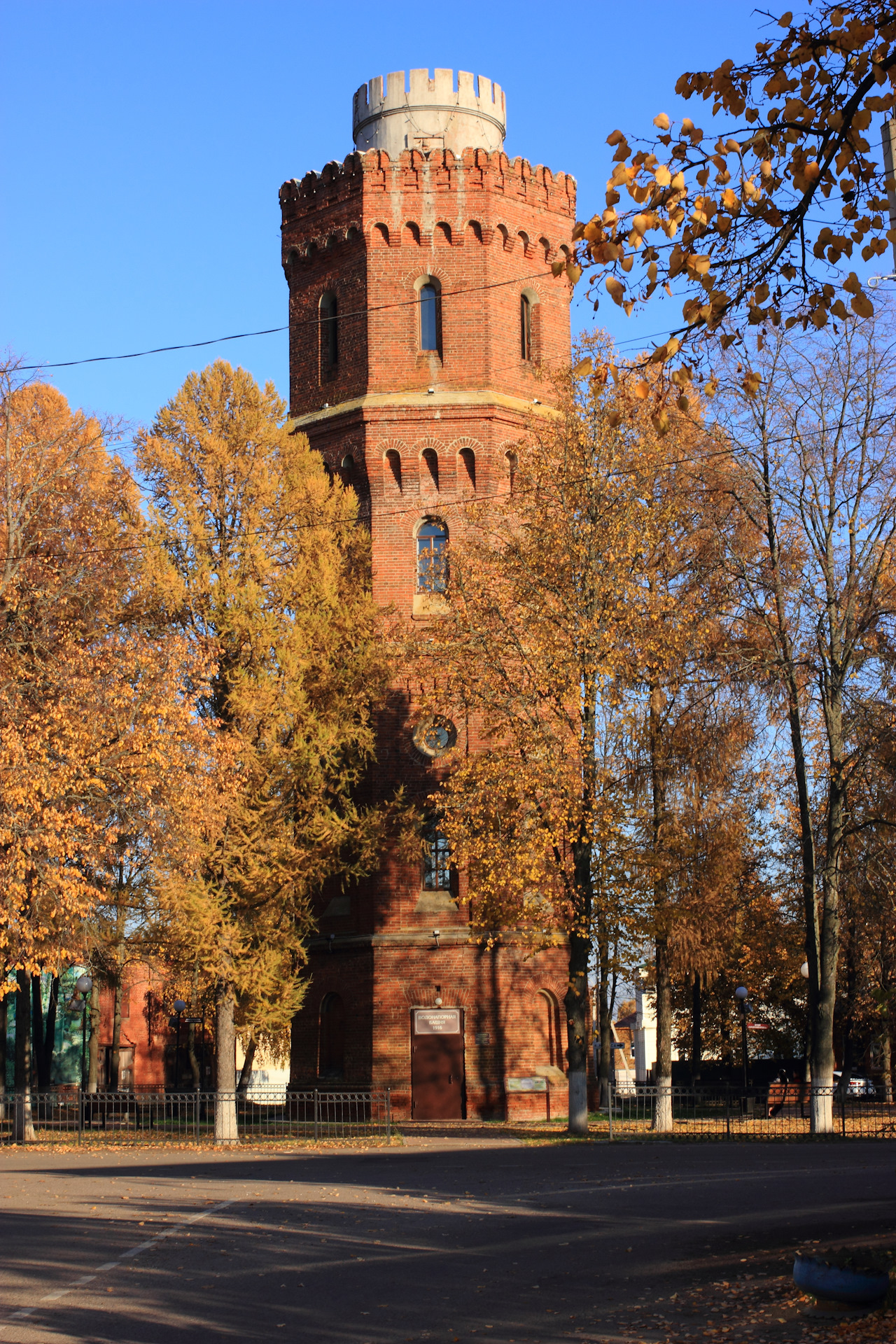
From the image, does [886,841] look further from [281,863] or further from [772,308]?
[772,308]

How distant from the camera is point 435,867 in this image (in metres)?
31.2

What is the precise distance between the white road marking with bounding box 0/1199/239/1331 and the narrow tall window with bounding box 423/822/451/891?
15498 mm

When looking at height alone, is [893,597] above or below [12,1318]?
above

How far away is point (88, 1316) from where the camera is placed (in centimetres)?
903

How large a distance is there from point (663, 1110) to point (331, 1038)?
26.3 ft

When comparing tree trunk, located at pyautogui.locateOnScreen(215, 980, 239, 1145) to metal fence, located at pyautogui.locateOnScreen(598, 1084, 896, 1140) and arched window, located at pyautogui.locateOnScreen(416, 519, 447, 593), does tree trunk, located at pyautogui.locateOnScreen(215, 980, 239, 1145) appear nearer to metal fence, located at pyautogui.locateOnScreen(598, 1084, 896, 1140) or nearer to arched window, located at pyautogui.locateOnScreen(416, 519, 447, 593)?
metal fence, located at pyautogui.locateOnScreen(598, 1084, 896, 1140)

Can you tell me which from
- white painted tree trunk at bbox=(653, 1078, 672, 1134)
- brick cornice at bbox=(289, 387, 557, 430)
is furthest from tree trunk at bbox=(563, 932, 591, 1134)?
brick cornice at bbox=(289, 387, 557, 430)

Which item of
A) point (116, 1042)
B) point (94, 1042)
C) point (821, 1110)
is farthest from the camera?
point (94, 1042)

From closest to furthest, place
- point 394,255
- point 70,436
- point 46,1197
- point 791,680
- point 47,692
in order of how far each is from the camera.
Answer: point 46,1197 → point 47,692 → point 791,680 → point 70,436 → point 394,255

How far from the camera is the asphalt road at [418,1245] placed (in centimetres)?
882

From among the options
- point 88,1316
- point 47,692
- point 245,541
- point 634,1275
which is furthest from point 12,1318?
point 245,541

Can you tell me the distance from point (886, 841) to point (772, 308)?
21.3 m

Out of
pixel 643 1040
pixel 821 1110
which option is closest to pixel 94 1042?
pixel 821 1110

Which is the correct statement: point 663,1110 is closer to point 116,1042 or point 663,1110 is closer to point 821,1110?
point 821,1110
